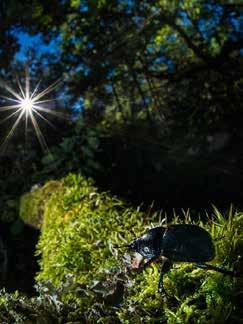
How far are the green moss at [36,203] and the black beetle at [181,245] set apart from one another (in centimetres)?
545

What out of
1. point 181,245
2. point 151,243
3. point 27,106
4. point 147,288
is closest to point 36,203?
point 27,106

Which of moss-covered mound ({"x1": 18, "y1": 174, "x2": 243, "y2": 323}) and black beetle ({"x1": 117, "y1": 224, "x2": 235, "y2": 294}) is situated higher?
black beetle ({"x1": 117, "y1": 224, "x2": 235, "y2": 294})

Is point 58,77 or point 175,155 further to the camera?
point 58,77

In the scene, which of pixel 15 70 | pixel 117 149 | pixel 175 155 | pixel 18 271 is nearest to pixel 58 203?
pixel 18 271

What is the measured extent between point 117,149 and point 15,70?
14.0 feet

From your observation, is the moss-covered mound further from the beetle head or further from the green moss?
the green moss

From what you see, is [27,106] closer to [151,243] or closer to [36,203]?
[36,203]

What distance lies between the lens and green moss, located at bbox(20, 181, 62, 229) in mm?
8055

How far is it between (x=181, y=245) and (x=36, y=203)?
5.98 m

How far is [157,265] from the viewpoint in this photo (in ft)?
11.5

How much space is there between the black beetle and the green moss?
5.45m

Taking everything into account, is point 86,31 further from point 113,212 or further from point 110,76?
point 113,212

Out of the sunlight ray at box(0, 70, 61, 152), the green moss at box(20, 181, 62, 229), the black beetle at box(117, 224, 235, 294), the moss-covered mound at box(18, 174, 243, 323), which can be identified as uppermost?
the sunlight ray at box(0, 70, 61, 152)

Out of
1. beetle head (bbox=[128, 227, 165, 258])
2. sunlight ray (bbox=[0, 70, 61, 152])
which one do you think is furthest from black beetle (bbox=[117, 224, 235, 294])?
sunlight ray (bbox=[0, 70, 61, 152])
